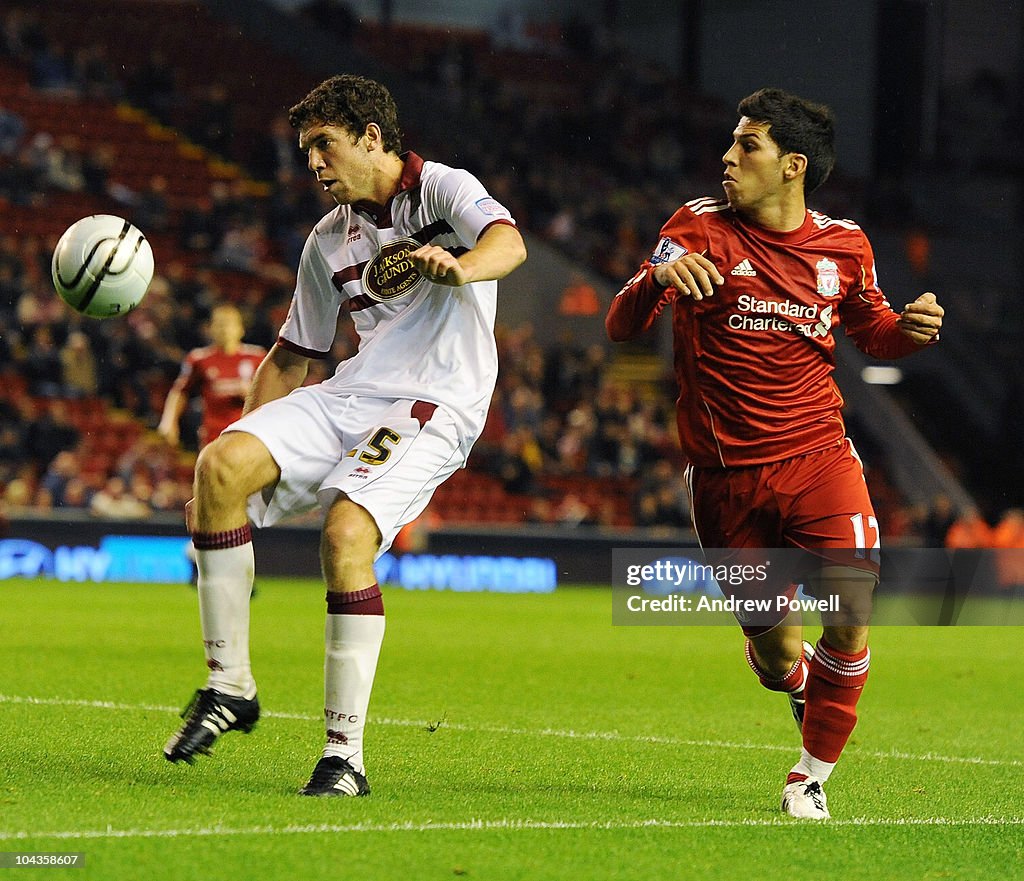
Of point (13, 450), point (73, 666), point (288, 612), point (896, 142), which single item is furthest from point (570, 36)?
point (73, 666)

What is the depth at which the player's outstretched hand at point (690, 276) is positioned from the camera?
16.9 ft

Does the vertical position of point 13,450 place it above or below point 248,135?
below

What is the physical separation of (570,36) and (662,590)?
18.1 metres

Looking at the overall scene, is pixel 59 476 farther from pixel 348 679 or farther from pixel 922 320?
pixel 922 320

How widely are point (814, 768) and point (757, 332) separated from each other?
1.47m

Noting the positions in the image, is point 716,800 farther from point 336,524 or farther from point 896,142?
point 896,142

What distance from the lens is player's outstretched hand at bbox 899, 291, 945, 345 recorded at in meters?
5.41

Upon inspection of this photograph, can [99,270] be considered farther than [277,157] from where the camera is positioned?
No

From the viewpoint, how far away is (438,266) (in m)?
4.76

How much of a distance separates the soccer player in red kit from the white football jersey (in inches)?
19.1

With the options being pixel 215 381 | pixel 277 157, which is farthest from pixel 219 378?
pixel 277 157

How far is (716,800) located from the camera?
5297 mm

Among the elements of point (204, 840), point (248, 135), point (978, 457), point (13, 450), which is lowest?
point (978, 457)

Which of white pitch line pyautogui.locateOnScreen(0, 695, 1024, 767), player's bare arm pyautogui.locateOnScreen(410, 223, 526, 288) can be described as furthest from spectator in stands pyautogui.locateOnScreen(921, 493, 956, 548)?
player's bare arm pyautogui.locateOnScreen(410, 223, 526, 288)
